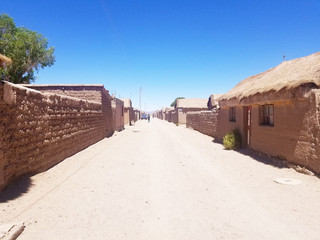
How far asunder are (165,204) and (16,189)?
11.1ft

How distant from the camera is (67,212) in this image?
4.08 meters

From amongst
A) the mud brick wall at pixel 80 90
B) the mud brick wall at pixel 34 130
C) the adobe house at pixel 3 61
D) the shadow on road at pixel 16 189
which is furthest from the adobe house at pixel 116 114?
the adobe house at pixel 3 61

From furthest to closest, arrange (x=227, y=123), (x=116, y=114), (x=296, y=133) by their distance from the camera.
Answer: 1. (x=116, y=114)
2. (x=227, y=123)
3. (x=296, y=133)

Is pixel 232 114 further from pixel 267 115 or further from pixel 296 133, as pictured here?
pixel 296 133

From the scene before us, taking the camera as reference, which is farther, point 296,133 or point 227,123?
point 227,123

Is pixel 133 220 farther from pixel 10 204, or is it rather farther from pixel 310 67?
pixel 310 67

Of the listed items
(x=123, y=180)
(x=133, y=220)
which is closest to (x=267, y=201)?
(x=133, y=220)

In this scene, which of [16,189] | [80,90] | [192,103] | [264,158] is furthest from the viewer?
[192,103]

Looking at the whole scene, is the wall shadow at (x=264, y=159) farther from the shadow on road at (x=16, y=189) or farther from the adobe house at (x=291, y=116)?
the shadow on road at (x=16, y=189)

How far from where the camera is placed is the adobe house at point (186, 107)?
38219 millimetres

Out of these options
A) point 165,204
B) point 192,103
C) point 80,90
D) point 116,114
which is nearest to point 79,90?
point 80,90

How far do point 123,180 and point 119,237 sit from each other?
9.60ft

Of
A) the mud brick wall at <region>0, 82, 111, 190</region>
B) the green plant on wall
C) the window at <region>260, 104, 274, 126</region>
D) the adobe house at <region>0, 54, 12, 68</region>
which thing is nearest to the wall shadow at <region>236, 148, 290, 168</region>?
the green plant on wall

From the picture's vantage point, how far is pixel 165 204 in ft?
14.6
